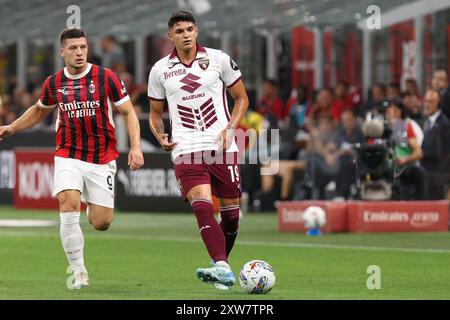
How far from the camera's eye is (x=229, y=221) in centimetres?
1274

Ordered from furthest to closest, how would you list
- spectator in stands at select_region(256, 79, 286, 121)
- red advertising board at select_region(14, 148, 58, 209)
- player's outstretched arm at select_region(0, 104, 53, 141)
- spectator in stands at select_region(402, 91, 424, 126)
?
1. spectator in stands at select_region(256, 79, 286, 121)
2. red advertising board at select_region(14, 148, 58, 209)
3. spectator in stands at select_region(402, 91, 424, 126)
4. player's outstretched arm at select_region(0, 104, 53, 141)

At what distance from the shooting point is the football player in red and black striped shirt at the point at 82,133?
40.6ft

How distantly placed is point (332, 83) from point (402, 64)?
3.19 meters

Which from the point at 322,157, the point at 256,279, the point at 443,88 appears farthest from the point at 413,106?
the point at 256,279

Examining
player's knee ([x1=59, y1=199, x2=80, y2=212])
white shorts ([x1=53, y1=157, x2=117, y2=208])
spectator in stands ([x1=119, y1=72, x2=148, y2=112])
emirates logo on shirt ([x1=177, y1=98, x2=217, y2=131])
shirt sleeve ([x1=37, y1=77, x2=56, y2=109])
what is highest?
spectator in stands ([x1=119, y1=72, x2=148, y2=112])

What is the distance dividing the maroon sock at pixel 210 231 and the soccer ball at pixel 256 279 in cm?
26

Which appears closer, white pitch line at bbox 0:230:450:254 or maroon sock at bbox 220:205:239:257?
maroon sock at bbox 220:205:239:257

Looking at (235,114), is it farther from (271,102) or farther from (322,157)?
(271,102)

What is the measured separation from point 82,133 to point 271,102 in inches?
564

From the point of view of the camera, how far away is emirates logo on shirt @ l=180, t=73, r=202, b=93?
40.7 ft

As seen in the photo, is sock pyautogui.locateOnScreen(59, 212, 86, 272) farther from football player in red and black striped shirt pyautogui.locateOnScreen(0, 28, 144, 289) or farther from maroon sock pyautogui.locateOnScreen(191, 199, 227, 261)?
maroon sock pyautogui.locateOnScreen(191, 199, 227, 261)

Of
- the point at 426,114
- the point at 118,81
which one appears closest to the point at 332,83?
the point at 426,114

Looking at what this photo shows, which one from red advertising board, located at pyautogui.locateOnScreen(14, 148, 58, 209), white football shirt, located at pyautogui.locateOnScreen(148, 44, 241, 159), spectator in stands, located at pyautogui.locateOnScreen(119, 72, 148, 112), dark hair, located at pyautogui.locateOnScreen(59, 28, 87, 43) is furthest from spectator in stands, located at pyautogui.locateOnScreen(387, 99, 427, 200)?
spectator in stands, located at pyautogui.locateOnScreen(119, 72, 148, 112)

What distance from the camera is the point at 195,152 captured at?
12.4m
